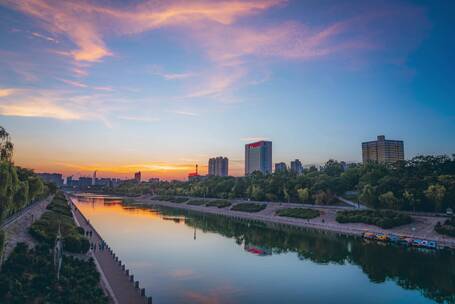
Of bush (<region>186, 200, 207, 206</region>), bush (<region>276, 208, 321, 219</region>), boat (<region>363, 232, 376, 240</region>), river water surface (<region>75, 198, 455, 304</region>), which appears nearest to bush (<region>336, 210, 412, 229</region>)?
boat (<region>363, 232, 376, 240</region>)

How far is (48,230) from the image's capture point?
45.1 metres

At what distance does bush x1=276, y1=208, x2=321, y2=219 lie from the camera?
83.5 m

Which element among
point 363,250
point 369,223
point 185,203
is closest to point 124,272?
point 363,250

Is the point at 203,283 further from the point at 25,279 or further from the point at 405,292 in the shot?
the point at 405,292

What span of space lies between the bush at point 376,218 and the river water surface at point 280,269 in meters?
8.81

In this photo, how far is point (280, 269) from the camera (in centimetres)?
4144

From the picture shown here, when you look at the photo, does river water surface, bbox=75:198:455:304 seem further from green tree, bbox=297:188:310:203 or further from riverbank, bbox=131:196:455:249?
green tree, bbox=297:188:310:203

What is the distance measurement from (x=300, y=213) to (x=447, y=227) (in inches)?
1389

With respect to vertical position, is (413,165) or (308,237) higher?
(413,165)

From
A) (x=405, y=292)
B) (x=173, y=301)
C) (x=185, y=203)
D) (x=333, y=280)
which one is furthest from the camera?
(x=185, y=203)

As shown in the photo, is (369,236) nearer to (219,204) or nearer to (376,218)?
(376,218)

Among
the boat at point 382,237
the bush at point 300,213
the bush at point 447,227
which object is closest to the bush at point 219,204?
the bush at point 300,213

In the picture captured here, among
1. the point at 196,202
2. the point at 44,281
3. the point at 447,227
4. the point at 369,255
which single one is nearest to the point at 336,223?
the point at 447,227

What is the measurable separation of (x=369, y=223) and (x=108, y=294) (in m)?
55.3
